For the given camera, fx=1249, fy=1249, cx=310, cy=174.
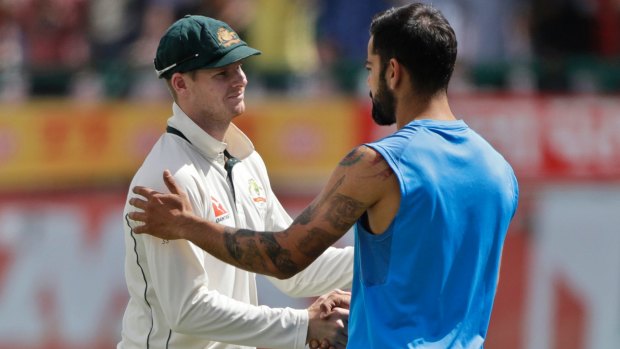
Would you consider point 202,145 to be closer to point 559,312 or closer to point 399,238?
point 399,238

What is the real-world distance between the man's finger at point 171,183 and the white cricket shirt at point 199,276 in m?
0.06

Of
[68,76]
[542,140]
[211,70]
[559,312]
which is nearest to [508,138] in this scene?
[542,140]

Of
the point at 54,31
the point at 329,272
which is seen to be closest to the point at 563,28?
the point at 54,31

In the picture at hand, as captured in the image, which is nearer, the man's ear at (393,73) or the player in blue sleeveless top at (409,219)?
the player in blue sleeveless top at (409,219)

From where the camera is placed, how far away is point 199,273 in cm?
436

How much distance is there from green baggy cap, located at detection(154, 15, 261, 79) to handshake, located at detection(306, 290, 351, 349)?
3.12 ft

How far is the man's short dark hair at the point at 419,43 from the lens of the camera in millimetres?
3998

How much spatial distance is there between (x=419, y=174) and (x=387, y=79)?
1.20ft

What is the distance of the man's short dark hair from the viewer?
13.1ft

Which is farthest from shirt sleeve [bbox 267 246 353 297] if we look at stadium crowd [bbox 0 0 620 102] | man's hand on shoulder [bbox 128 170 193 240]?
stadium crowd [bbox 0 0 620 102]

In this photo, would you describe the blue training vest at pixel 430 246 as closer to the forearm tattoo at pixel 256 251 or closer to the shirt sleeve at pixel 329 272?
the forearm tattoo at pixel 256 251

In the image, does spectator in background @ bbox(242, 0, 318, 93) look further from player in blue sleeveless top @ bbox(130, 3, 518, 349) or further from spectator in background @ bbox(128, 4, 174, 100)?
player in blue sleeveless top @ bbox(130, 3, 518, 349)

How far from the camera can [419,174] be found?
391 cm

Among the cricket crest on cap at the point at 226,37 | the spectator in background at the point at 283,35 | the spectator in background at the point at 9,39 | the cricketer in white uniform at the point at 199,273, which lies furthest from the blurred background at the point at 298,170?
the cricket crest on cap at the point at 226,37
